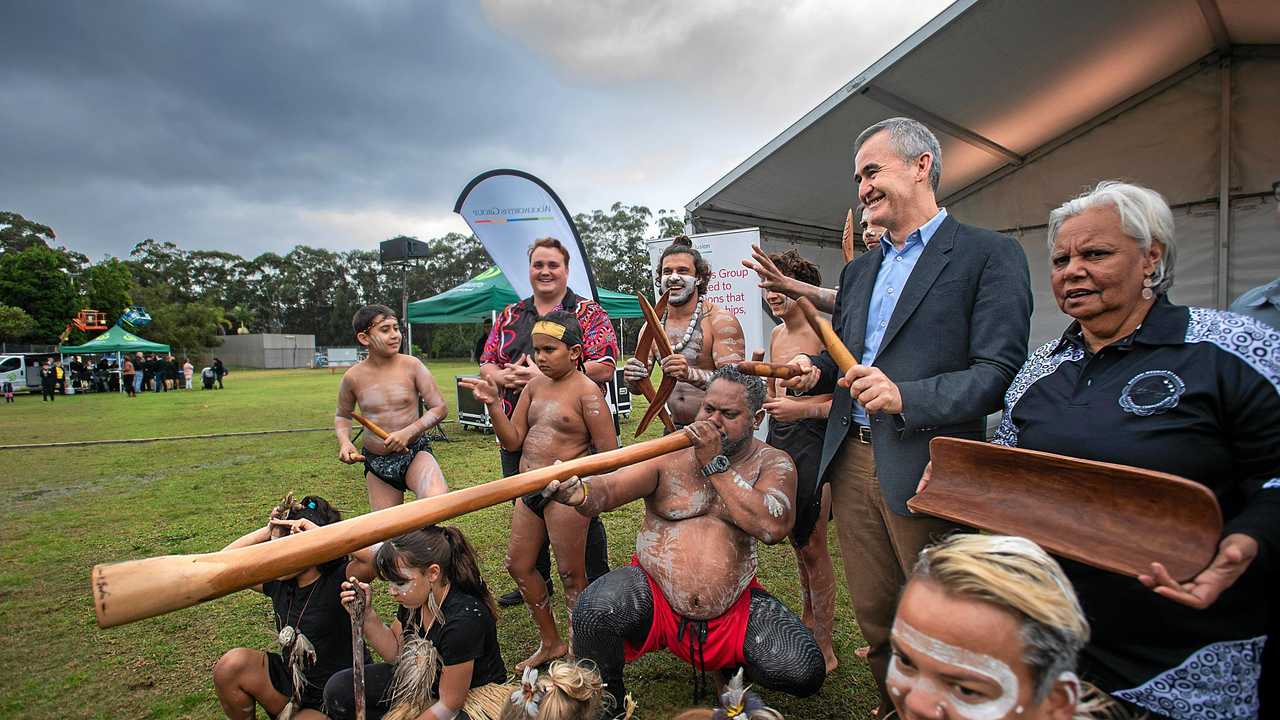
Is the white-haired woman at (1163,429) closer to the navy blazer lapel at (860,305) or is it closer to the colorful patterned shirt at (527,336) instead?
the navy blazer lapel at (860,305)

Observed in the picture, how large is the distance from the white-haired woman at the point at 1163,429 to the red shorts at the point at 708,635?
1.21 metres

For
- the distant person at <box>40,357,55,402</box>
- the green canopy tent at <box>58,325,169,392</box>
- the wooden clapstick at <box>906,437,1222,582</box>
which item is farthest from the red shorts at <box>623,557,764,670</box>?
the green canopy tent at <box>58,325,169,392</box>

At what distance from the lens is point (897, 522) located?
1938mm

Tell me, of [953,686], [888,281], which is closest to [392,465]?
[888,281]

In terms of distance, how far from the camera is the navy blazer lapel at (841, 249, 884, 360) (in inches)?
86.2

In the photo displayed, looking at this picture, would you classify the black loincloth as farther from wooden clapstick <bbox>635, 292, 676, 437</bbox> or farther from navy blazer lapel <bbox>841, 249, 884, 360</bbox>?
navy blazer lapel <bbox>841, 249, 884, 360</bbox>

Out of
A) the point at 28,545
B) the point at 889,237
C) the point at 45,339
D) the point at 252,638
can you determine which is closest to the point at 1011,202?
the point at 889,237

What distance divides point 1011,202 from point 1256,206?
250 centimetres

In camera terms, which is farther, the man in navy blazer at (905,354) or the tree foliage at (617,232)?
the tree foliage at (617,232)

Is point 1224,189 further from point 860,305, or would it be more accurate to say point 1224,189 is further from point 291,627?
point 291,627

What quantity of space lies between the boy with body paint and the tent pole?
820cm

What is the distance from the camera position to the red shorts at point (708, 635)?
2.32 metres

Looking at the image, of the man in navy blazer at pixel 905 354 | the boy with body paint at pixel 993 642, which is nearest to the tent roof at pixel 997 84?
the man in navy blazer at pixel 905 354

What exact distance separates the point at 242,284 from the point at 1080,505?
98695 mm
